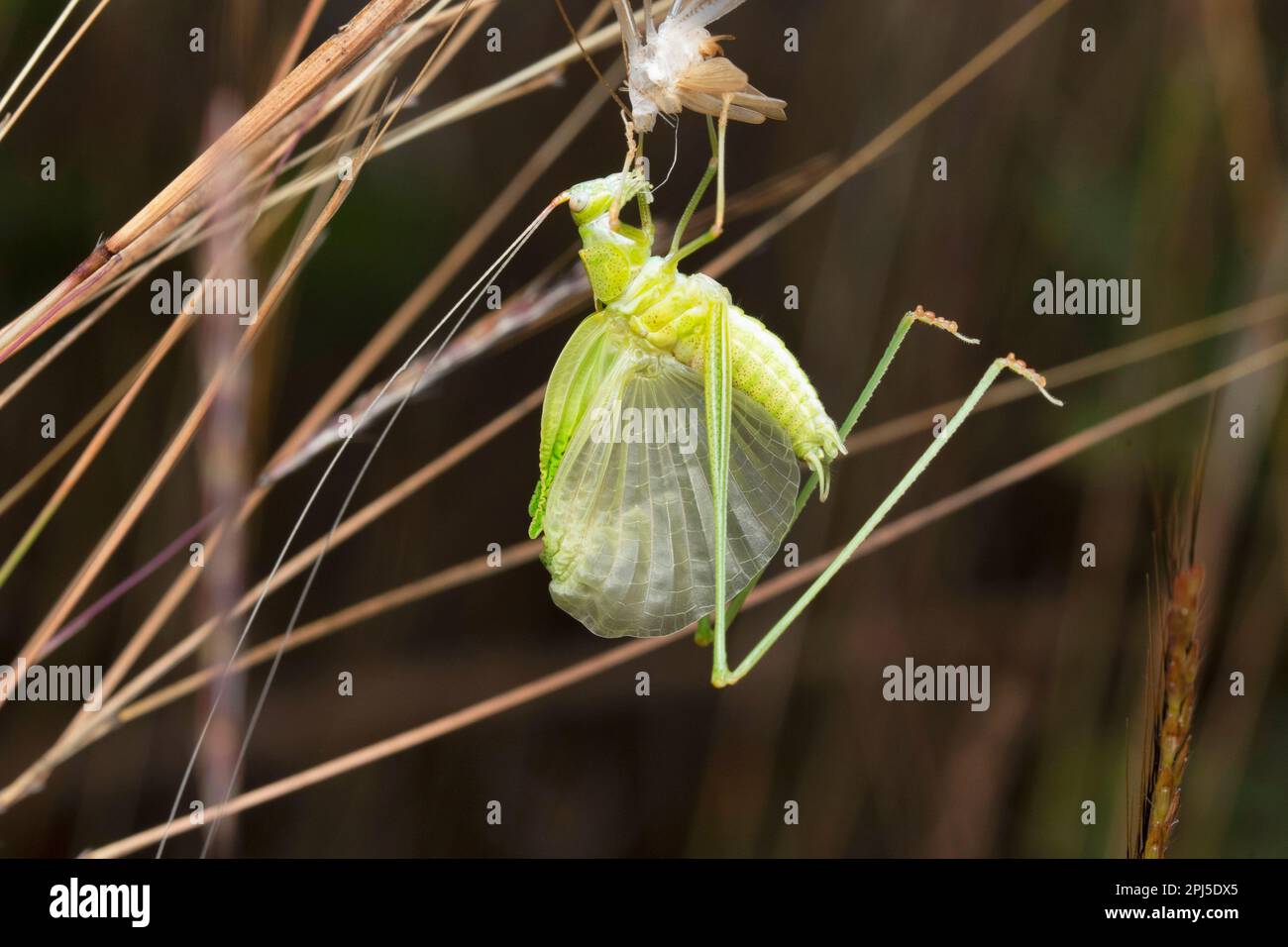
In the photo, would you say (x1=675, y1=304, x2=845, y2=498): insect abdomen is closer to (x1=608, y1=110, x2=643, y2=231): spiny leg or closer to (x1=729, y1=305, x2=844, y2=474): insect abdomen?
(x1=729, y1=305, x2=844, y2=474): insect abdomen

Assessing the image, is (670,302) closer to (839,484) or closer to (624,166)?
(624,166)

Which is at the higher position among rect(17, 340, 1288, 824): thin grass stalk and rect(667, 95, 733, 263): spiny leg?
rect(667, 95, 733, 263): spiny leg

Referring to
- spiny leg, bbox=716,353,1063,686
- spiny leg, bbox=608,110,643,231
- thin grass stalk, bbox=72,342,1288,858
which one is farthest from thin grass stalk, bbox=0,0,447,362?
spiny leg, bbox=716,353,1063,686

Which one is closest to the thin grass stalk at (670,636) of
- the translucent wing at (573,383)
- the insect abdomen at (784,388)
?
the translucent wing at (573,383)

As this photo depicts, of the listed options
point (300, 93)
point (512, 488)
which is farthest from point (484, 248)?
point (300, 93)

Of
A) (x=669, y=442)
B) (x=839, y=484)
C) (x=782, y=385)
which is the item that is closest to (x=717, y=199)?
(x=782, y=385)

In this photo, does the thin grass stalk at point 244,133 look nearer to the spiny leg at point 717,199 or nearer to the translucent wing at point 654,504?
the spiny leg at point 717,199
